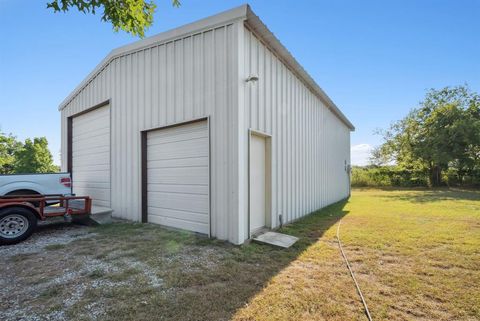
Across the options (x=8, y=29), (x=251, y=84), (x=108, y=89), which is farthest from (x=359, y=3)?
(x=8, y=29)

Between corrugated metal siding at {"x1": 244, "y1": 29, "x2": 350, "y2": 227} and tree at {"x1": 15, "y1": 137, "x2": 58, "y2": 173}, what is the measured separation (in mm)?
23146

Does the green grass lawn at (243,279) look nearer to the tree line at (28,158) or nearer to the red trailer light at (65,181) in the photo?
the red trailer light at (65,181)

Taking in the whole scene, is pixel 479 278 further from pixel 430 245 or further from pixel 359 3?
pixel 359 3

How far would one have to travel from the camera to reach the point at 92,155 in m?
7.67

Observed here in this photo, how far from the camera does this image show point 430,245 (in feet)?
13.9

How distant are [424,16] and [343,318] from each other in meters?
8.00

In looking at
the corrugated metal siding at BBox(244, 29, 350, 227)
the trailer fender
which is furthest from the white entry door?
the trailer fender

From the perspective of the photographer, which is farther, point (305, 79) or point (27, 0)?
point (305, 79)

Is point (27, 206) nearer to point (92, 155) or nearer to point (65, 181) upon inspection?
point (65, 181)

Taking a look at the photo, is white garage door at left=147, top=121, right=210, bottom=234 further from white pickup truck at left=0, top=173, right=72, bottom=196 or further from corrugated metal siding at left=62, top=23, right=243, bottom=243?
white pickup truck at left=0, top=173, right=72, bottom=196

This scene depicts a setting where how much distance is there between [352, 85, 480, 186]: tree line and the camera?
1772 cm

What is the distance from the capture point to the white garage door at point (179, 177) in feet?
16.0

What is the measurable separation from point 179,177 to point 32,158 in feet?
77.1

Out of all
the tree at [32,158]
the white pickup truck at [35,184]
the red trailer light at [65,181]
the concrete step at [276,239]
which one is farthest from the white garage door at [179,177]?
the tree at [32,158]
